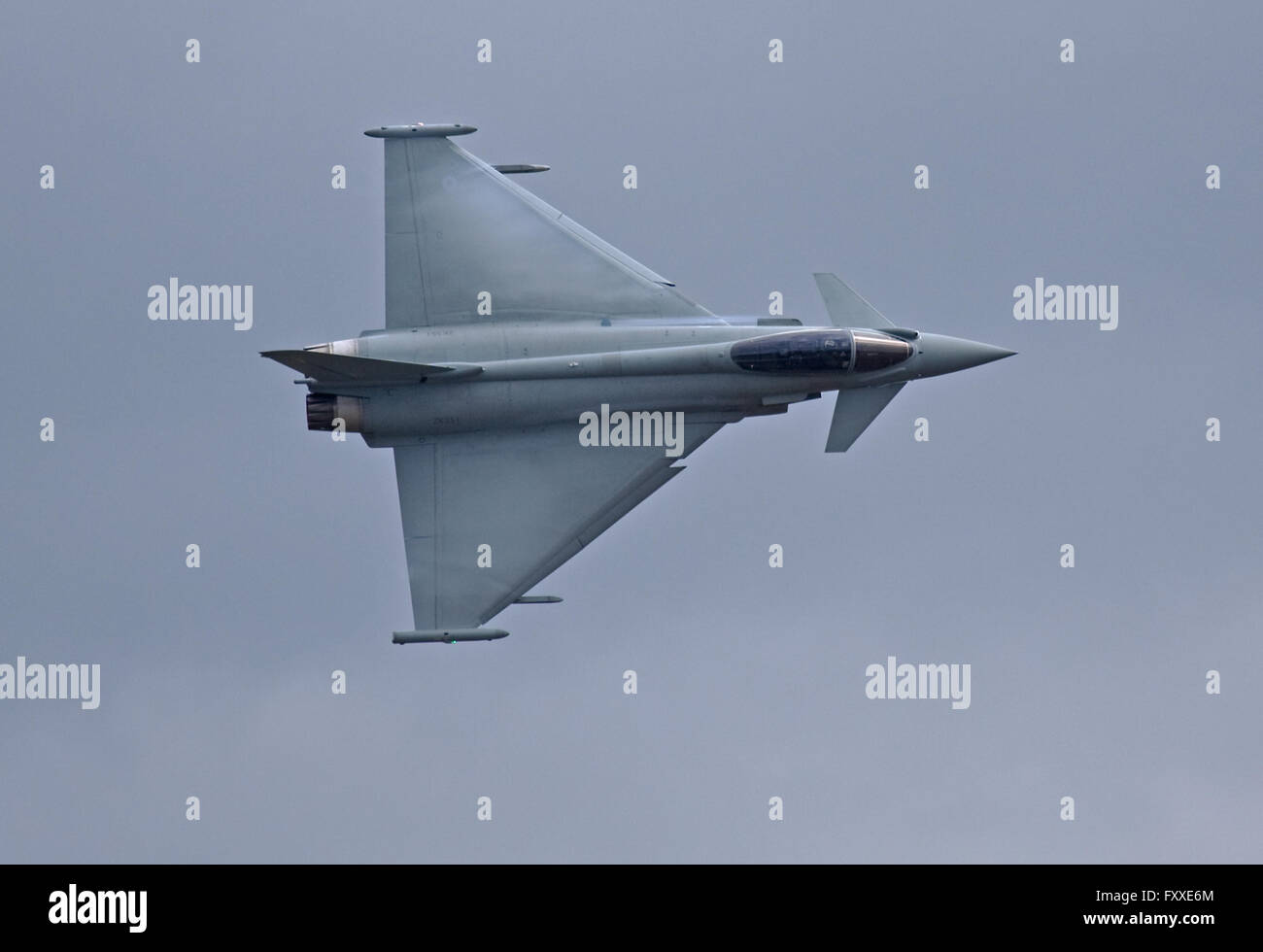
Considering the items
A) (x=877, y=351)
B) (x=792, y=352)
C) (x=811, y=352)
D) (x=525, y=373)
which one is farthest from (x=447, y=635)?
(x=877, y=351)

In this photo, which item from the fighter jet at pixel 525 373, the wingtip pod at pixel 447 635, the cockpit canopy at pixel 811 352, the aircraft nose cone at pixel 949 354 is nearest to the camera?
the cockpit canopy at pixel 811 352

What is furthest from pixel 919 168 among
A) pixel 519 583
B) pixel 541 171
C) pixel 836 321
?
pixel 519 583

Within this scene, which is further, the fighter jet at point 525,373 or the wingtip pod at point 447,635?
the wingtip pod at point 447,635

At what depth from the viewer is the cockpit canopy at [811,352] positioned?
45.6m

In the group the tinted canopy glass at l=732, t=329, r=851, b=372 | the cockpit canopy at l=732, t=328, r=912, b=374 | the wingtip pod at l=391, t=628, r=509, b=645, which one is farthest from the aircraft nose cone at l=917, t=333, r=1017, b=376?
the wingtip pod at l=391, t=628, r=509, b=645

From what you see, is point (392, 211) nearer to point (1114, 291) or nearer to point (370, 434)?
point (370, 434)

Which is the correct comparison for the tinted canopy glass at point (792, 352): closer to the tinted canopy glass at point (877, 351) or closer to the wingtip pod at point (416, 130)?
the tinted canopy glass at point (877, 351)

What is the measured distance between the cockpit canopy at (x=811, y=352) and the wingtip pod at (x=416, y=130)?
714cm

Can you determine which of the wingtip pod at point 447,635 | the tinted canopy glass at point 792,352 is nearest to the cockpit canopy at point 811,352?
the tinted canopy glass at point 792,352

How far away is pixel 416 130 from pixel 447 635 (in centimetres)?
997

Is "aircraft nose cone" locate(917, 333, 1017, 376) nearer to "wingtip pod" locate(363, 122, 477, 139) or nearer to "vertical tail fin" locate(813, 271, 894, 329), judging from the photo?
"vertical tail fin" locate(813, 271, 894, 329)

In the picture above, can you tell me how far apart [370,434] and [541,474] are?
338 cm

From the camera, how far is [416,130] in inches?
1873

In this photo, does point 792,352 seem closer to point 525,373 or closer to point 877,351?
point 877,351
